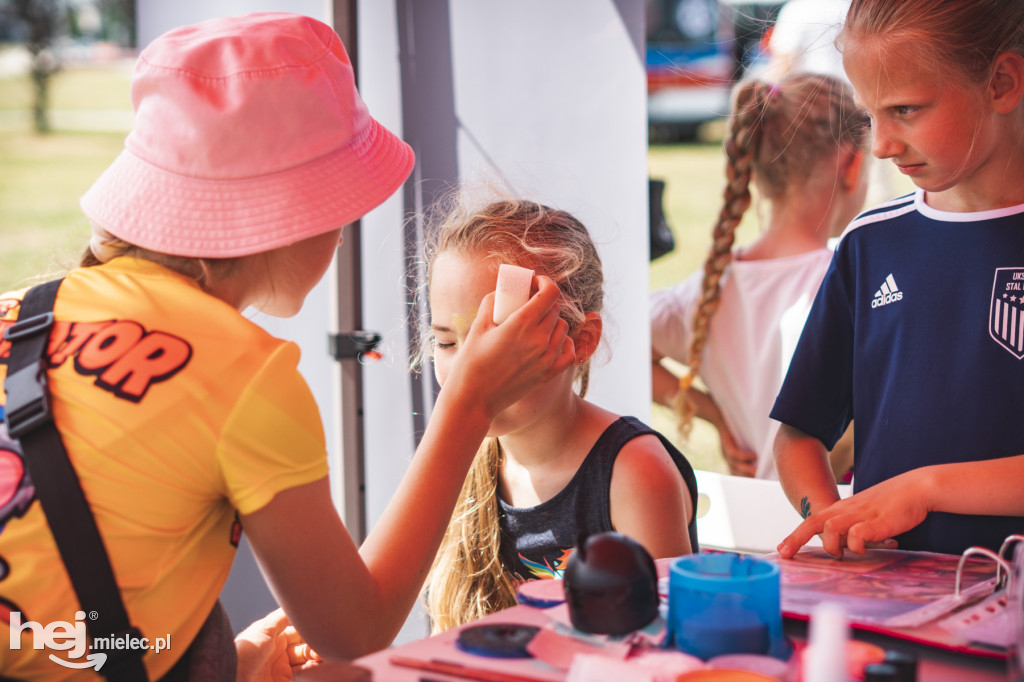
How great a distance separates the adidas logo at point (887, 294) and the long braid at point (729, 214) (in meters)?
0.92

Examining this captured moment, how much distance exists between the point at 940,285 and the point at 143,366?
91 centimetres

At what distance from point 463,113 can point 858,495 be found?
52.3 inches

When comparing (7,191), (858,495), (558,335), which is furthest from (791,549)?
(7,191)

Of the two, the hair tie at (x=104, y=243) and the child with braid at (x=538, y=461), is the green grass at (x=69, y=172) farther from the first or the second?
the hair tie at (x=104, y=243)

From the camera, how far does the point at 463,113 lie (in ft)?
6.64

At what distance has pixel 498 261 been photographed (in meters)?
1.33

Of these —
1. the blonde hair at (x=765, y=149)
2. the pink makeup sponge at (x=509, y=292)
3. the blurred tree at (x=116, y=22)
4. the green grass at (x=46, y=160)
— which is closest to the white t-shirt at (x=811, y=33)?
the blonde hair at (x=765, y=149)

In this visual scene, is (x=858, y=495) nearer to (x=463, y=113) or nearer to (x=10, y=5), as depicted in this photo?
(x=463, y=113)

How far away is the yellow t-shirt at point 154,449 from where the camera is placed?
744mm

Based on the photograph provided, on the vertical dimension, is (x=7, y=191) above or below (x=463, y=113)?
below

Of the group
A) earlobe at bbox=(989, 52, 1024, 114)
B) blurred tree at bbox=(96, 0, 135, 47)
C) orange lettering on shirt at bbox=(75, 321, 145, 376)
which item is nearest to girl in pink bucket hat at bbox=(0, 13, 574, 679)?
orange lettering on shirt at bbox=(75, 321, 145, 376)

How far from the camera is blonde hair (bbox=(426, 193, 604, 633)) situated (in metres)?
1.37

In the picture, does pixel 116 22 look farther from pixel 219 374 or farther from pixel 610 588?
pixel 610 588
